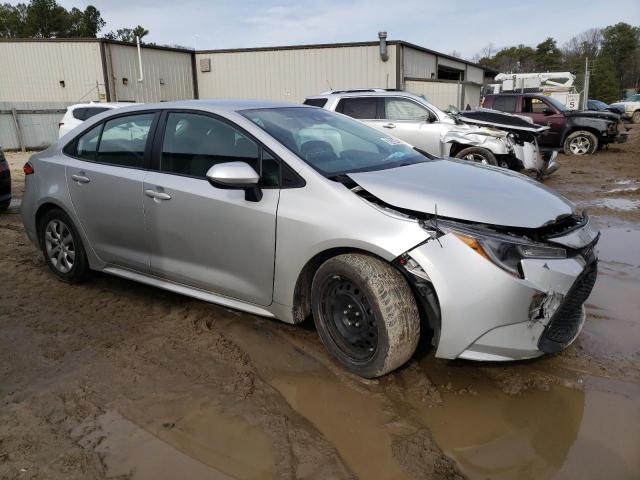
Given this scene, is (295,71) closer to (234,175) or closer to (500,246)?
(234,175)

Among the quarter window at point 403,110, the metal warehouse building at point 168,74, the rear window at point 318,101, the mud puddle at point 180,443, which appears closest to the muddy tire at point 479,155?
the quarter window at point 403,110

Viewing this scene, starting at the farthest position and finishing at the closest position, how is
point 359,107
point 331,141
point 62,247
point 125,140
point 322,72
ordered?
point 322,72
point 359,107
point 62,247
point 125,140
point 331,141

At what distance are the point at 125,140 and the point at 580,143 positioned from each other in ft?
46.9

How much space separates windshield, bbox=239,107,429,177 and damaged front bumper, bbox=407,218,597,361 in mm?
933

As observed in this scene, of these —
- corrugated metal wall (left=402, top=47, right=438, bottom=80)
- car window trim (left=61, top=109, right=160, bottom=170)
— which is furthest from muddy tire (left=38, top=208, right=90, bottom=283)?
corrugated metal wall (left=402, top=47, right=438, bottom=80)

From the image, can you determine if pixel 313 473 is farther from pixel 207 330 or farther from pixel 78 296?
pixel 78 296

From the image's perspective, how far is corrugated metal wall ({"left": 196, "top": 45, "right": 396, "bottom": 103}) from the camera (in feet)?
71.5

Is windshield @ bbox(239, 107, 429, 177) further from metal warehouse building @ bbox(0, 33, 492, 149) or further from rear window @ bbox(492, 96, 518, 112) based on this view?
metal warehouse building @ bbox(0, 33, 492, 149)

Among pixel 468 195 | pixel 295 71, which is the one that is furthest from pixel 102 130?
pixel 295 71

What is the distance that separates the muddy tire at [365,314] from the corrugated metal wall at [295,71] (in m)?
19.7

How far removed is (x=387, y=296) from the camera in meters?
2.87

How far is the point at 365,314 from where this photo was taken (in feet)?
9.92

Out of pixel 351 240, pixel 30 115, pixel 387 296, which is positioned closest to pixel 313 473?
pixel 387 296

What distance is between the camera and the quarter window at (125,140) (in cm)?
408
